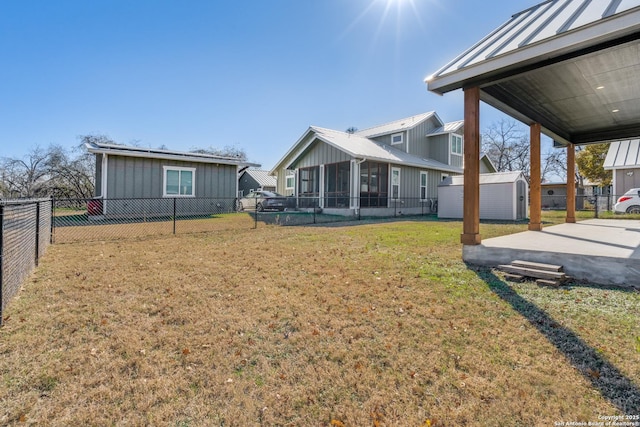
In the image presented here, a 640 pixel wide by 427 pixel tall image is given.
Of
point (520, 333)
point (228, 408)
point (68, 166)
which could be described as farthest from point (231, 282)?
point (68, 166)

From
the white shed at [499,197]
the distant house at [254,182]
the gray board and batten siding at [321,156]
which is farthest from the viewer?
the distant house at [254,182]

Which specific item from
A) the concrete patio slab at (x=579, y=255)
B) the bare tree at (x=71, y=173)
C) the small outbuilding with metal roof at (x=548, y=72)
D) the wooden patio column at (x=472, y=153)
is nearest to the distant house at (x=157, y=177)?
the bare tree at (x=71, y=173)

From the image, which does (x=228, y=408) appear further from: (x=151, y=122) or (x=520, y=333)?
(x=151, y=122)

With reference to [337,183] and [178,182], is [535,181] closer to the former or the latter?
[337,183]

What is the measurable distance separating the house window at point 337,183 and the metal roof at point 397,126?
21.0 feet

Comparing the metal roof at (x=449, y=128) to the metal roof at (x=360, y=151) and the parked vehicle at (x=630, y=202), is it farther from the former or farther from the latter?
the parked vehicle at (x=630, y=202)

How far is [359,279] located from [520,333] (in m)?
2.10

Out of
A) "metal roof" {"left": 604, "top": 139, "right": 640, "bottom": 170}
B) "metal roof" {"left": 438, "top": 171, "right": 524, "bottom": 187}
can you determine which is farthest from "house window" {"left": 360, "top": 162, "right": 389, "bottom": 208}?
"metal roof" {"left": 604, "top": 139, "right": 640, "bottom": 170}

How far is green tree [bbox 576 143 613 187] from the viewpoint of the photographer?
2344 cm

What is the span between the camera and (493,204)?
13.8 metres

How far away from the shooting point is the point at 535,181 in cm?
762

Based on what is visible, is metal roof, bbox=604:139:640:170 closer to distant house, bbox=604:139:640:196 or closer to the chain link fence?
distant house, bbox=604:139:640:196

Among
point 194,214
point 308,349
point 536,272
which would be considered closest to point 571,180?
point 536,272

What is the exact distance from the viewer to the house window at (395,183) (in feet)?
55.0
